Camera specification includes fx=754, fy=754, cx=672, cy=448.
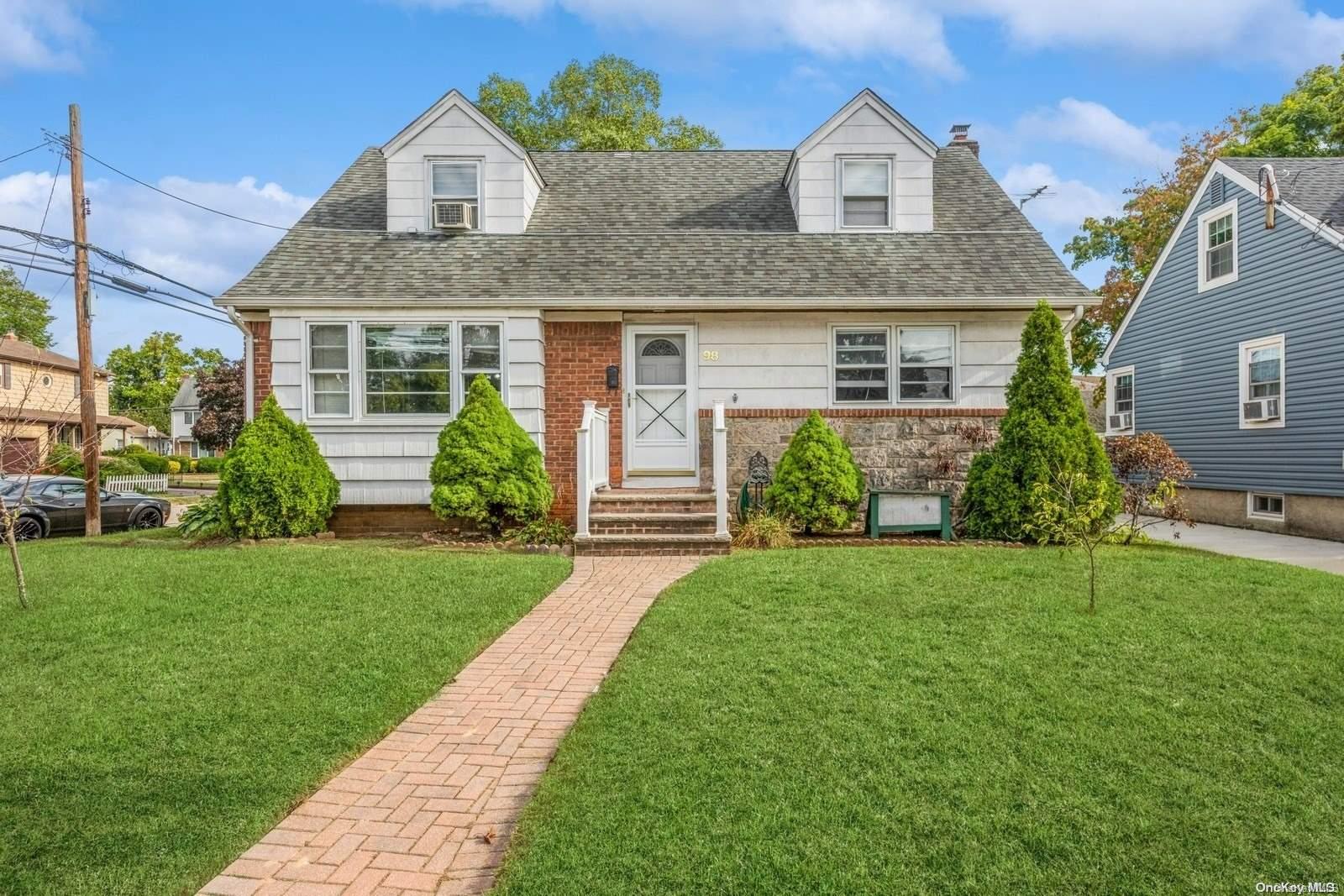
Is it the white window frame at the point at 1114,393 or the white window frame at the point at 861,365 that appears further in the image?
the white window frame at the point at 1114,393

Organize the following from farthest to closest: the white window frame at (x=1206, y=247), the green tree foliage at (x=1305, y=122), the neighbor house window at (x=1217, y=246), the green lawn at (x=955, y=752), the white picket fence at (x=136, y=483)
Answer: the white picket fence at (x=136, y=483), the green tree foliage at (x=1305, y=122), the neighbor house window at (x=1217, y=246), the white window frame at (x=1206, y=247), the green lawn at (x=955, y=752)

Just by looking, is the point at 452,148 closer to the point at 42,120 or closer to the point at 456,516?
the point at 456,516

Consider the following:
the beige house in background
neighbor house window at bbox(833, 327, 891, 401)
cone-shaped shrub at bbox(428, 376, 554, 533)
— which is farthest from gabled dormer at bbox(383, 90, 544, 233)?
the beige house in background

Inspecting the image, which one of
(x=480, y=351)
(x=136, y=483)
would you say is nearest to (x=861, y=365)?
(x=480, y=351)

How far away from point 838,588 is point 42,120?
17.9 m

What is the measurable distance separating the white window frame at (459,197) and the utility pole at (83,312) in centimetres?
786

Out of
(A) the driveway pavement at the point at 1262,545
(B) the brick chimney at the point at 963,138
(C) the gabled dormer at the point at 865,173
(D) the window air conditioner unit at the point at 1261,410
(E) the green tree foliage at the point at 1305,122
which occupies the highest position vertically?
(E) the green tree foliage at the point at 1305,122

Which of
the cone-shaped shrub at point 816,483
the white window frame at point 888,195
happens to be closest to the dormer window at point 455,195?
the white window frame at point 888,195

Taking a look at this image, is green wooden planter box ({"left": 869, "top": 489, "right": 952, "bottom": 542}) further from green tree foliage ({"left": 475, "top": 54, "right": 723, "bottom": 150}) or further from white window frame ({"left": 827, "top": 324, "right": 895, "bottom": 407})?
green tree foliage ({"left": 475, "top": 54, "right": 723, "bottom": 150})

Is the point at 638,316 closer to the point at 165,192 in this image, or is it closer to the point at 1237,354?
the point at 1237,354

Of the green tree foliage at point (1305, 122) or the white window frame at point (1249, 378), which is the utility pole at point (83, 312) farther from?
the green tree foliage at point (1305, 122)

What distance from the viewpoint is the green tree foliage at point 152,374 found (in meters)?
56.6

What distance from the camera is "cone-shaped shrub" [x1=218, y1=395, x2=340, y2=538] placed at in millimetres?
9258

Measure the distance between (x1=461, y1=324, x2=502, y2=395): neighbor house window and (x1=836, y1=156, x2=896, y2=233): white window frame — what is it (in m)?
5.62
